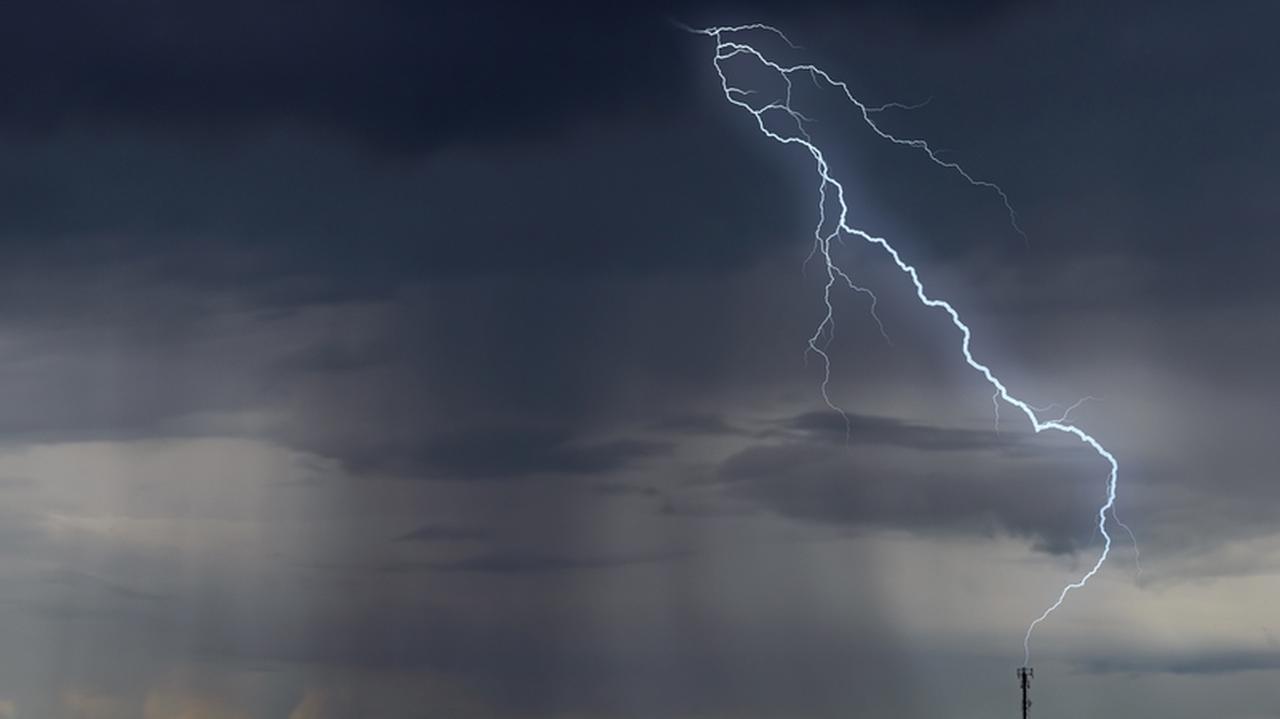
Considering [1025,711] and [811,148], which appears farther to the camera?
[1025,711]

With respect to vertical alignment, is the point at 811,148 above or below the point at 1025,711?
above

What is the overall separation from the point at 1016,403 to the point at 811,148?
2304cm

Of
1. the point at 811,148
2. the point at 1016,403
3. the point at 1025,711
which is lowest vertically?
the point at 1025,711

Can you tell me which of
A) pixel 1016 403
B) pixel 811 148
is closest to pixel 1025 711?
pixel 1016 403

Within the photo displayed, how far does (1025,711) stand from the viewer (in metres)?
75.8

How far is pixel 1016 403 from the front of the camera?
51.8 m

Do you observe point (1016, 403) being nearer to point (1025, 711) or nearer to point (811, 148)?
point (811, 148)

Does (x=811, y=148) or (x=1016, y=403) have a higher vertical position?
(x=811, y=148)

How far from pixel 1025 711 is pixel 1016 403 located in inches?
1698

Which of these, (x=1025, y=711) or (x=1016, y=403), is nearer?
(x=1016, y=403)

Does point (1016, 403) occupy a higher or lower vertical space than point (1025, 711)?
higher

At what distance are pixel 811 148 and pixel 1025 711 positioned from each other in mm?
63144
